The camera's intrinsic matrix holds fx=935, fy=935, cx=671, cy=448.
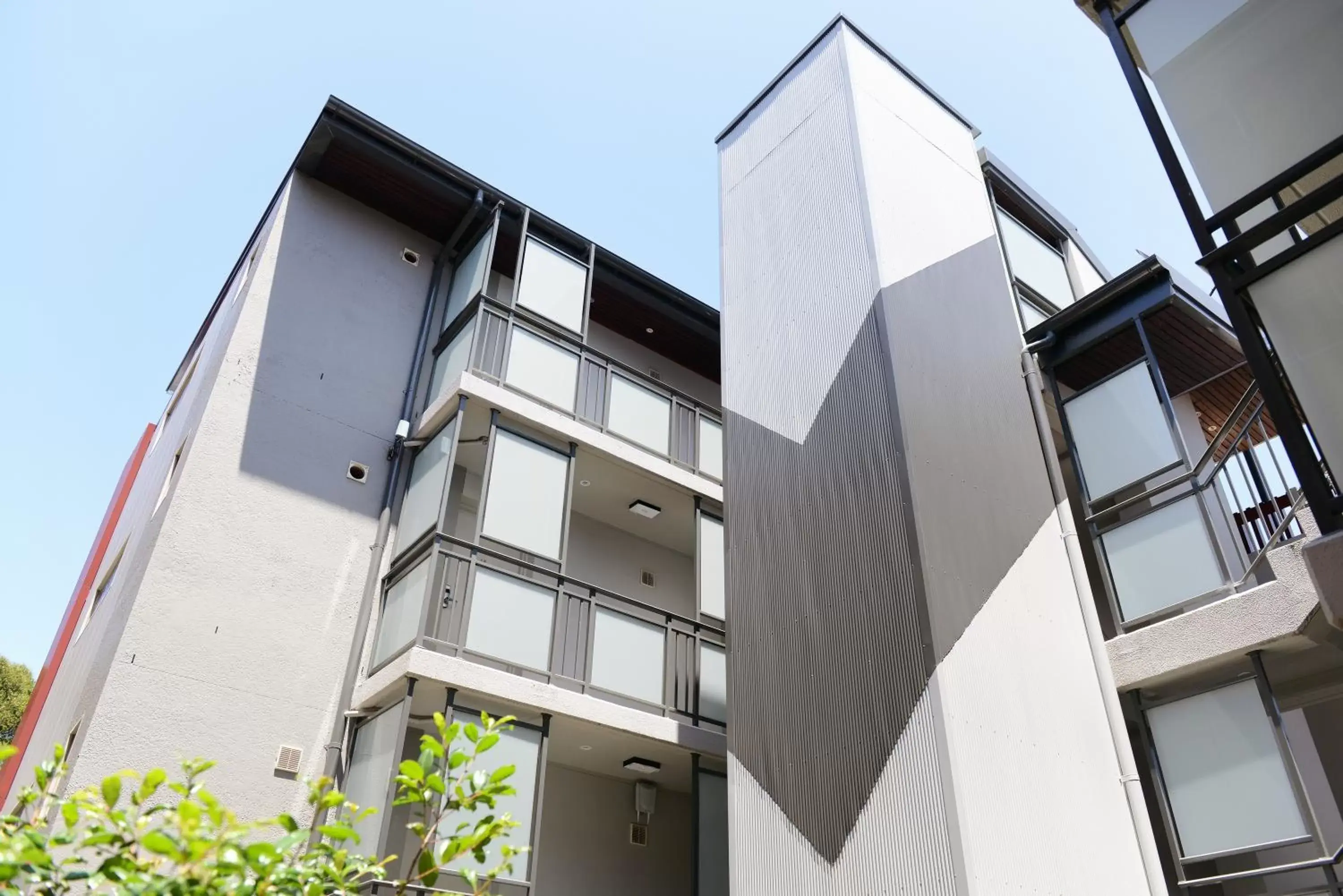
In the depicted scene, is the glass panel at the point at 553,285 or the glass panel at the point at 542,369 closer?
the glass panel at the point at 542,369

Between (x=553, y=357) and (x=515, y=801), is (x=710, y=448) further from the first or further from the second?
(x=515, y=801)

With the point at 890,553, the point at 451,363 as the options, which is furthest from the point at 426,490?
the point at 890,553

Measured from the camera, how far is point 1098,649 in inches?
295

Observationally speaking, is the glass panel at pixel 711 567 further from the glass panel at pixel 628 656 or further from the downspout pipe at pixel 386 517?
the downspout pipe at pixel 386 517

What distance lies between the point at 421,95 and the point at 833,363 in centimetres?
699

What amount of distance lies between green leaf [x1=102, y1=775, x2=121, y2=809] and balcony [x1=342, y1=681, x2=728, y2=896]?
4.68 meters

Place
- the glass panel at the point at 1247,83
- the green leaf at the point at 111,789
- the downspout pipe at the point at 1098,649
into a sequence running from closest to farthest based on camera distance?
the green leaf at the point at 111,789 < the glass panel at the point at 1247,83 < the downspout pipe at the point at 1098,649

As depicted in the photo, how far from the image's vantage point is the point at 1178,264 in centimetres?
930

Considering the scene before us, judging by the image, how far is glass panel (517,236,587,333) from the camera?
11.1 metres

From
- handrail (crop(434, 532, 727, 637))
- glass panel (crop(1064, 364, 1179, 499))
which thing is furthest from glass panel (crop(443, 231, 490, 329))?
glass panel (crop(1064, 364, 1179, 499))

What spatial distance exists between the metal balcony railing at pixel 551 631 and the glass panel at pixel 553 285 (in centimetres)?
342

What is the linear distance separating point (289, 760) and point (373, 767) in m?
0.82

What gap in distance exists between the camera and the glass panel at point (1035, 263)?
11070mm

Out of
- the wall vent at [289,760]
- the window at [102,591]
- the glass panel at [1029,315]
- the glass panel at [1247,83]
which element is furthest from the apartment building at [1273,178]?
the window at [102,591]
